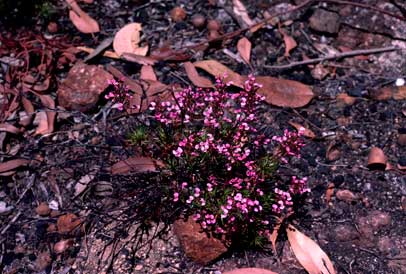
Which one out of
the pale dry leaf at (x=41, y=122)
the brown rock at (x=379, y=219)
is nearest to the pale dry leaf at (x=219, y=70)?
the pale dry leaf at (x=41, y=122)

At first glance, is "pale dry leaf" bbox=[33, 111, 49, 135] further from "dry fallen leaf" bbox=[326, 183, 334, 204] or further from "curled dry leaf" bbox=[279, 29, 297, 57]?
"dry fallen leaf" bbox=[326, 183, 334, 204]

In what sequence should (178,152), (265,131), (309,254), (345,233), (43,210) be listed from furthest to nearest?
(265,131), (43,210), (345,233), (309,254), (178,152)

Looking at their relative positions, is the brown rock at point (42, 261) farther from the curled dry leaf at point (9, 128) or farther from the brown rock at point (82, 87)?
the brown rock at point (82, 87)

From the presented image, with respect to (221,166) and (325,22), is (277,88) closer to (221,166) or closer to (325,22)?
(325,22)

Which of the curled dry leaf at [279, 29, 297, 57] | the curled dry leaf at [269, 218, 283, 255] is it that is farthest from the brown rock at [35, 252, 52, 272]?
the curled dry leaf at [279, 29, 297, 57]

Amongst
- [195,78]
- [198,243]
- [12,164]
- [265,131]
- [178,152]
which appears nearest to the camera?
[178,152]

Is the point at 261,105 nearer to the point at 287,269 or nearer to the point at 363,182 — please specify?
the point at 363,182

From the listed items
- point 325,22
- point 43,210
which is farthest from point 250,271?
point 325,22
